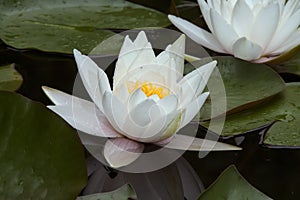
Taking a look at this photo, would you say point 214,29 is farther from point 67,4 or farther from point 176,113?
point 67,4

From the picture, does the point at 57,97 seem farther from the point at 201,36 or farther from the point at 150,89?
the point at 201,36

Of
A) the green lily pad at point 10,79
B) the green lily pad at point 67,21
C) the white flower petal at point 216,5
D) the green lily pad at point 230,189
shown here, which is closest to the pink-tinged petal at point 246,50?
the white flower petal at point 216,5

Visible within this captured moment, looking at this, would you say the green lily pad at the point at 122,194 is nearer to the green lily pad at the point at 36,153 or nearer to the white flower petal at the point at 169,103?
the green lily pad at the point at 36,153

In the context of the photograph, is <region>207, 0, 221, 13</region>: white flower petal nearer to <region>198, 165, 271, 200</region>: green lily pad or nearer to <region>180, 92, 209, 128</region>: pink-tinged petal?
<region>180, 92, 209, 128</region>: pink-tinged petal

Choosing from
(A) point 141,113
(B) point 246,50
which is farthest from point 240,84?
(A) point 141,113

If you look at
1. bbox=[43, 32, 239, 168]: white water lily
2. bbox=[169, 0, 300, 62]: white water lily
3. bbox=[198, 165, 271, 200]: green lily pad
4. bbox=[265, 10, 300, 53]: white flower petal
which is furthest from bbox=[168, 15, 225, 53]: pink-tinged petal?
bbox=[198, 165, 271, 200]: green lily pad

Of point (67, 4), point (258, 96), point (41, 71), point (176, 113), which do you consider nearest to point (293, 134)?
point (258, 96)
